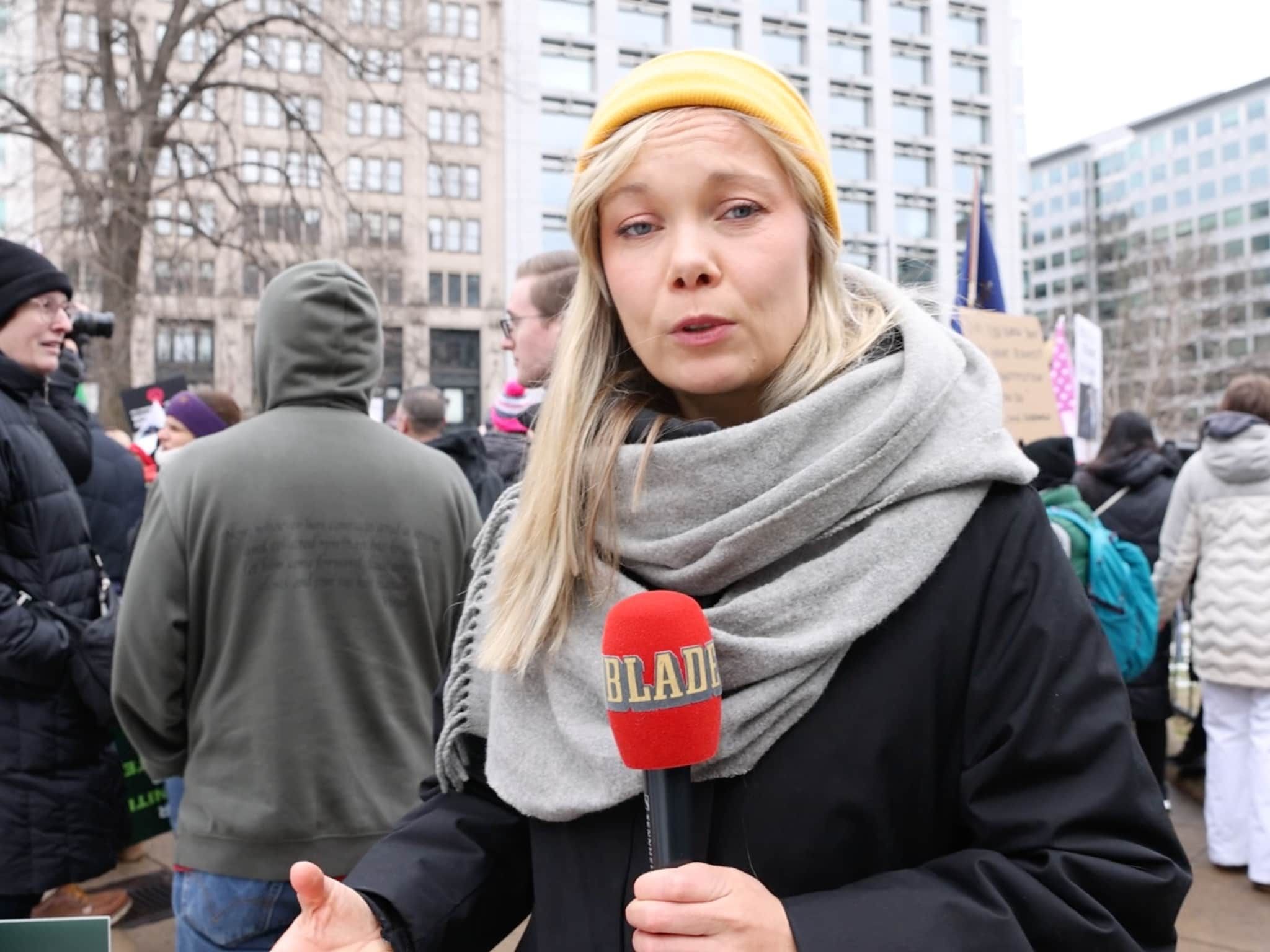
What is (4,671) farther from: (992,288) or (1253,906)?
(1253,906)

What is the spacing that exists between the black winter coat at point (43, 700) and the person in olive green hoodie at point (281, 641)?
590 mm

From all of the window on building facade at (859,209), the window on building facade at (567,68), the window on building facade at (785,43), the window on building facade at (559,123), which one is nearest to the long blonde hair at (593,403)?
the window on building facade at (559,123)

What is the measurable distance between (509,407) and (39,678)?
308 cm

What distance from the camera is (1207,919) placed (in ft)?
16.2

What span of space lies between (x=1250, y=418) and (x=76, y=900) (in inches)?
219

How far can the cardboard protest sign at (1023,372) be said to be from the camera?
222 inches

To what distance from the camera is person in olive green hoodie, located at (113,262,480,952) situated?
2.78 metres

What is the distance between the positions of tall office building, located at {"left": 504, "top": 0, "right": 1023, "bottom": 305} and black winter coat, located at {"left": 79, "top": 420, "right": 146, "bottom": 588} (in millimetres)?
44760

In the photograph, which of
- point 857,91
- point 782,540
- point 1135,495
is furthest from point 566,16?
point 782,540

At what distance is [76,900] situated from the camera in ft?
14.2

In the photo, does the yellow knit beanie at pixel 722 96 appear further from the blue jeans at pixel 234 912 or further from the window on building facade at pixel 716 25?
the window on building facade at pixel 716 25

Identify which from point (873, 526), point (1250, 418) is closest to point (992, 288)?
point (1250, 418)

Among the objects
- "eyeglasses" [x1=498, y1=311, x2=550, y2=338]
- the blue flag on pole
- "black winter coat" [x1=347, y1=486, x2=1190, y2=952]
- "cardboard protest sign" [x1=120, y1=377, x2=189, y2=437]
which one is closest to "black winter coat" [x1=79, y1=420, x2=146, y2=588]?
"eyeglasses" [x1=498, y1=311, x2=550, y2=338]

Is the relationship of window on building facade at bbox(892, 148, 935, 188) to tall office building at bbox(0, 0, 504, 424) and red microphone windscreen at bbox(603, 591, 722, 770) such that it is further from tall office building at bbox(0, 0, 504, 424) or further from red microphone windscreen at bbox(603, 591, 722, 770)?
red microphone windscreen at bbox(603, 591, 722, 770)
